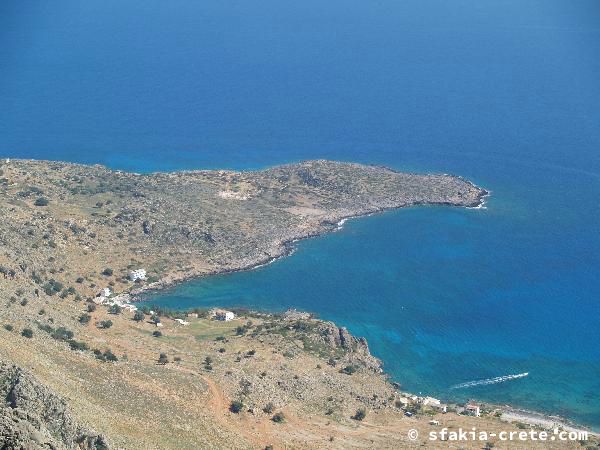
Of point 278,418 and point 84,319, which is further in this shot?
point 84,319

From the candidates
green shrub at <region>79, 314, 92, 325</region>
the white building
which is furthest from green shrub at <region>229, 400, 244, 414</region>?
the white building

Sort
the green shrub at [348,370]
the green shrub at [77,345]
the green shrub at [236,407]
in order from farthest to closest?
the green shrub at [348,370] → the green shrub at [77,345] → the green shrub at [236,407]

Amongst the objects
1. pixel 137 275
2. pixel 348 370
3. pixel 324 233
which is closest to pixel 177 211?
pixel 137 275

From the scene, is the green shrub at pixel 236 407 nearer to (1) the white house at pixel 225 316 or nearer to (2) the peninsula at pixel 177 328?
(2) the peninsula at pixel 177 328

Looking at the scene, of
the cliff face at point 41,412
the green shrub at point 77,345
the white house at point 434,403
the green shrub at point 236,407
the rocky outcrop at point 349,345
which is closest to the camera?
the cliff face at point 41,412

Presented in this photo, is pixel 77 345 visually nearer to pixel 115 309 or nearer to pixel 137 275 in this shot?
pixel 115 309

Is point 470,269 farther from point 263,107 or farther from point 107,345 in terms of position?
point 263,107

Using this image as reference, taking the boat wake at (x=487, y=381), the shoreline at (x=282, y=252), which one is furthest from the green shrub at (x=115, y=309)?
the boat wake at (x=487, y=381)
